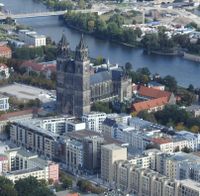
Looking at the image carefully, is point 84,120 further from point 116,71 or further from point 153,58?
point 153,58

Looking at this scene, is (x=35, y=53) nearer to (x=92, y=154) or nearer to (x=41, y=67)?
(x=41, y=67)

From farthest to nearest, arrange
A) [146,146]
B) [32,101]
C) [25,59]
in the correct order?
[25,59] < [32,101] < [146,146]

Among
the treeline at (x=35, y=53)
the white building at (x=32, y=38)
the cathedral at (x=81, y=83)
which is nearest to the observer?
the cathedral at (x=81, y=83)

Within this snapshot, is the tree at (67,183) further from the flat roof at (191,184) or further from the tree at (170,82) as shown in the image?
the tree at (170,82)

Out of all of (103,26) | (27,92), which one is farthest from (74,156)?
(103,26)

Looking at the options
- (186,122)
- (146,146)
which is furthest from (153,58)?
(146,146)

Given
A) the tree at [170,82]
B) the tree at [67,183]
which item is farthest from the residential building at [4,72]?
the tree at [67,183]
